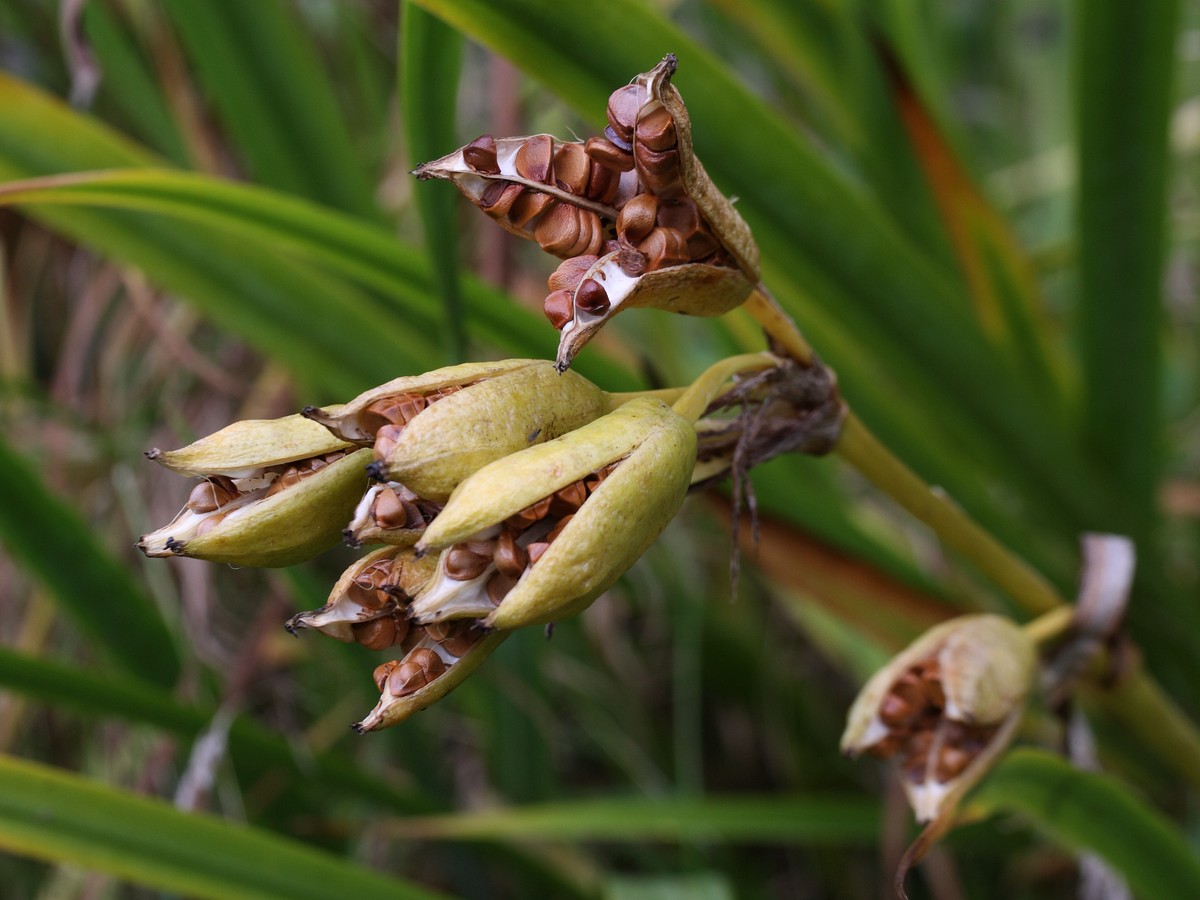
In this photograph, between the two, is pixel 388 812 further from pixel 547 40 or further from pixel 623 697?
pixel 547 40

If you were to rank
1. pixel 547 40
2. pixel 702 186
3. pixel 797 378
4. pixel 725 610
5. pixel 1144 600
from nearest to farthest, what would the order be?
pixel 702 186
pixel 797 378
pixel 547 40
pixel 1144 600
pixel 725 610

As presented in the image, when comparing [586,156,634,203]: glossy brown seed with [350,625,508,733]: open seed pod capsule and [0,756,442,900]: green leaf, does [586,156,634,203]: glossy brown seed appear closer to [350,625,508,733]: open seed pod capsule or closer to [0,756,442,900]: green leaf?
[350,625,508,733]: open seed pod capsule

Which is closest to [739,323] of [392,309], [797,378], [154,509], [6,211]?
[797,378]

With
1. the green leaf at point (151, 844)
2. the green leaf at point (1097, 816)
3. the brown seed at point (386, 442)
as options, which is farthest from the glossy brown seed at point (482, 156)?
the green leaf at point (151, 844)

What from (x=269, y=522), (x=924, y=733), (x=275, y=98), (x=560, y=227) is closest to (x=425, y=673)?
(x=269, y=522)

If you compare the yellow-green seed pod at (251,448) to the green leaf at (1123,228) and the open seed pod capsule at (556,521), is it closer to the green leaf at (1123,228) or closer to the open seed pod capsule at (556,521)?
the open seed pod capsule at (556,521)

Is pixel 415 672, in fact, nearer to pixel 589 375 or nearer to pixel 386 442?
pixel 386 442
